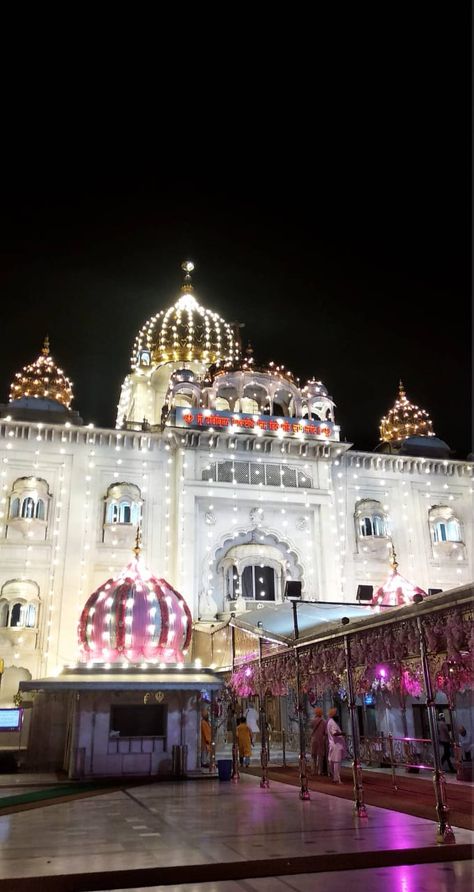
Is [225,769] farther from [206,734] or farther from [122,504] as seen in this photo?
[122,504]

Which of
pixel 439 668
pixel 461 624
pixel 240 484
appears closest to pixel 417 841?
pixel 439 668

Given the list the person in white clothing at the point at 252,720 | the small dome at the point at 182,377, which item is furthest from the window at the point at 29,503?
the person in white clothing at the point at 252,720

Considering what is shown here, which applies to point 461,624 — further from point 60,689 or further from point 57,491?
point 57,491

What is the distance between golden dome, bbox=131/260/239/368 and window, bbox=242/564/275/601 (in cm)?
1098

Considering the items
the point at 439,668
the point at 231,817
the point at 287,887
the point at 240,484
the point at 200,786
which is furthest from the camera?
the point at 240,484

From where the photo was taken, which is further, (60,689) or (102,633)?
(102,633)

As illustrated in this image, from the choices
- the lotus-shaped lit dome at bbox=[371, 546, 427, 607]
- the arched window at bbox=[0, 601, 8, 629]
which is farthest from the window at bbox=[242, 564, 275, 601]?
the arched window at bbox=[0, 601, 8, 629]

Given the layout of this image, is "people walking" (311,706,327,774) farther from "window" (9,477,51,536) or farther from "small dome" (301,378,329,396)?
"small dome" (301,378,329,396)

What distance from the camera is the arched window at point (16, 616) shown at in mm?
20125

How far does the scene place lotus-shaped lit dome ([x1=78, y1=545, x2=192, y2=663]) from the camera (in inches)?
597

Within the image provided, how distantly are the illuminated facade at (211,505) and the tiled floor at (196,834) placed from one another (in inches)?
432

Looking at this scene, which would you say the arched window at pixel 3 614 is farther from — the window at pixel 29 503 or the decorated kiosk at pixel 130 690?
the decorated kiosk at pixel 130 690

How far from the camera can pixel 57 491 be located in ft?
73.5

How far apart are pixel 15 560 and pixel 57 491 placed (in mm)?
2657
